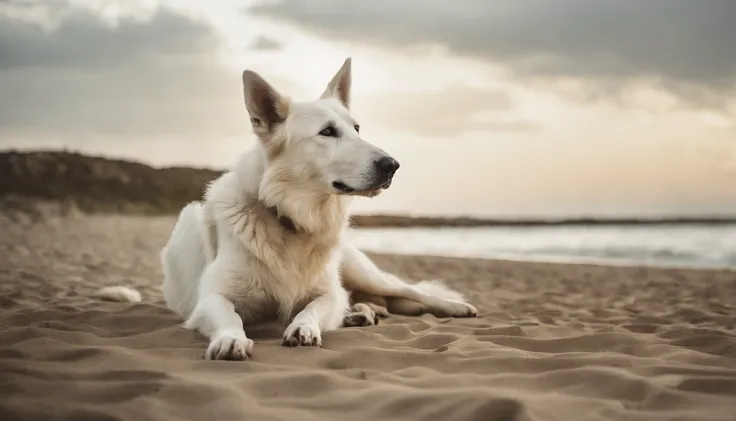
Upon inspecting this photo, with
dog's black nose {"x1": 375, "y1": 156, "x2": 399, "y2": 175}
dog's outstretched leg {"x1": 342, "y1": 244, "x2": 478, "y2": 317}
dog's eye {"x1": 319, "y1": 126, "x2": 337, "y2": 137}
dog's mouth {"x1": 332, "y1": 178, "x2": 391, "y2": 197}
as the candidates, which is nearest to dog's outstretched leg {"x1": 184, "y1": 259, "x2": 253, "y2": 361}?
dog's mouth {"x1": 332, "y1": 178, "x2": 391, "y2": 197}

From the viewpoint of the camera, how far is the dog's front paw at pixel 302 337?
311cm

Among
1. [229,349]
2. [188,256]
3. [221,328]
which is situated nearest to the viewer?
[229,349]

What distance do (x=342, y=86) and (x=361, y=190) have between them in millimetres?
1143

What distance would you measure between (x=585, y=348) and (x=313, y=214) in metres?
1.78

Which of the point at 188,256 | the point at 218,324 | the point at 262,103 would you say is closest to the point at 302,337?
the point at 218,324

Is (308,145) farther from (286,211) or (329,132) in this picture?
(286,211)

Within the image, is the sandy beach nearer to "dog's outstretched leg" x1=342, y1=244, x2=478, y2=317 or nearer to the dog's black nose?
"dog's outstretched leg" x1=342, y1=244, x2=478, y2=317

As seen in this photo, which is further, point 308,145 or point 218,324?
point 308,145

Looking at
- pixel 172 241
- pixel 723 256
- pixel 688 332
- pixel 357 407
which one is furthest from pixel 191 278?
pixel 723 256

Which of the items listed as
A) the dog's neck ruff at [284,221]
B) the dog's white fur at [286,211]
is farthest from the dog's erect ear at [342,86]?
the dog's neck ruff at [284,221]

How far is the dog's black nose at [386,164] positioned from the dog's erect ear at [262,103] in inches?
29.1

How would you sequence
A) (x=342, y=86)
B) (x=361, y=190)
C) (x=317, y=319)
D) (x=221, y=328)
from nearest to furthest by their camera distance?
(x=221, y=328) < (x=317, y=319) < (x=361, y=190) < (x=342, y=86)

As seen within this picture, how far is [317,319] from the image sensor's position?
3438 millimetres

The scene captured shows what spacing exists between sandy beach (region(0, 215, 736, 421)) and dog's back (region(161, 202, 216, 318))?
9.1 inches
